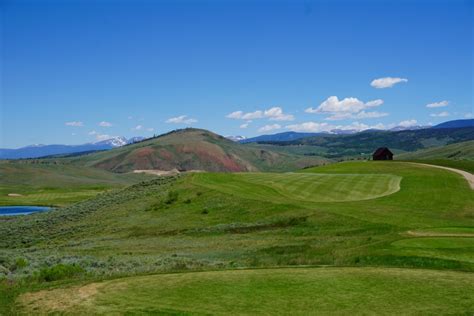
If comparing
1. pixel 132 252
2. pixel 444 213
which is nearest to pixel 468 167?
pixel 444 213

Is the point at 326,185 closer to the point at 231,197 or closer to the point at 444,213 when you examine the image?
the point at 231,197

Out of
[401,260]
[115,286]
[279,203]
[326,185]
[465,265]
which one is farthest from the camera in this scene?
[326,185]

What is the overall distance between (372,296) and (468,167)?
8269 cm

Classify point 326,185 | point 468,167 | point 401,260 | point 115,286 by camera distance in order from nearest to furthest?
point 115,286
point 401,260
point 326,185
point 468,167

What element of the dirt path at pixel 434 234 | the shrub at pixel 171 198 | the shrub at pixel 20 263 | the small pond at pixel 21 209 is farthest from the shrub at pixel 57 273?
the small pond at pixel 21 209

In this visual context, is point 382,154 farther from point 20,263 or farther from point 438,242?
point 20,263

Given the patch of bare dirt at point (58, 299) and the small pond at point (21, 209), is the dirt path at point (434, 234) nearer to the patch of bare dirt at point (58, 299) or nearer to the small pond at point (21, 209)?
the patch of bare dirt at point (58, 299)

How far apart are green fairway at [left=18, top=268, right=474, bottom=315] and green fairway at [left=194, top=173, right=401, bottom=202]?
35.8 meters

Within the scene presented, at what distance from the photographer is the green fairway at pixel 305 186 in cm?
5734

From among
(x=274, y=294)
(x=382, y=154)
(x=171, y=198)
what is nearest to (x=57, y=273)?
(x=274, y=294)

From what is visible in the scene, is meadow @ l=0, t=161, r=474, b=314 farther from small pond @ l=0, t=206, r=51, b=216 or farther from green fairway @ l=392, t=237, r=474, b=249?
small pond @ l=0, t=206, r=51, b=216

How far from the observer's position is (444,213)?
150ft

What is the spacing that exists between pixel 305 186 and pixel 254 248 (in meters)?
34.1

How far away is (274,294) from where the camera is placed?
645 inches
